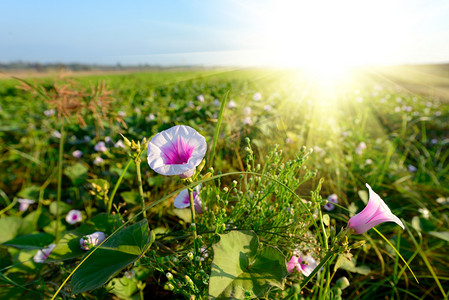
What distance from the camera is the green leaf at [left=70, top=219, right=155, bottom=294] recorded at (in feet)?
2.37

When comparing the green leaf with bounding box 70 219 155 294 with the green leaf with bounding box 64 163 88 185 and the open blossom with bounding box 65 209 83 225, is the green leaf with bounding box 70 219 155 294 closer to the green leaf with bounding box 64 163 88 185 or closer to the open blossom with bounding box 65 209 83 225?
the open blossom with bounding box 65 209 83 225

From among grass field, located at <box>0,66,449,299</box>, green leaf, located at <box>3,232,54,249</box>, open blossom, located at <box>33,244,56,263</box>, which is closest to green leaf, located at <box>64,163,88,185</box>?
grass field, located at <box>0,66,449,299</box>

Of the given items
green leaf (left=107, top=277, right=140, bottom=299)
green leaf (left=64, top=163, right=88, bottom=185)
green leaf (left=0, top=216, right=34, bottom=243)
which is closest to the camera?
green leaf (left=107, top=277, right=140, bottom=299)

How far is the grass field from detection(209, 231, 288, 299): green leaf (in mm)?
10

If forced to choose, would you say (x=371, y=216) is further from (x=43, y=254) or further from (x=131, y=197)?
(x=131, y=197)

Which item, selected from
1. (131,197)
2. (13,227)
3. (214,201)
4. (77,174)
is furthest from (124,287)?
(77,174)

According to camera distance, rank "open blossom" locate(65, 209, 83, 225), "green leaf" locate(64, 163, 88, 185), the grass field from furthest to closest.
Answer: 1. "green leaf" locate(64, 163, 88, 185)
2. "open blossom" locate(65, 209, 83, 225)
3. the grass field

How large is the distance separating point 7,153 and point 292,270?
9.88 ft

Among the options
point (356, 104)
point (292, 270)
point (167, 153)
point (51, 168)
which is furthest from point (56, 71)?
point (356, 104)

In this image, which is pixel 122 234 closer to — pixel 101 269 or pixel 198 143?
pixel 101 269

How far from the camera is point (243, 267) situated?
730 mm

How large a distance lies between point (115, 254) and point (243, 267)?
1.19 ft

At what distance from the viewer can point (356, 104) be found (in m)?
4.26

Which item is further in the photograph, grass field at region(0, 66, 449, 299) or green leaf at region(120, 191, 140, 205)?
green leaf at region(120, 191, 140, 205)
